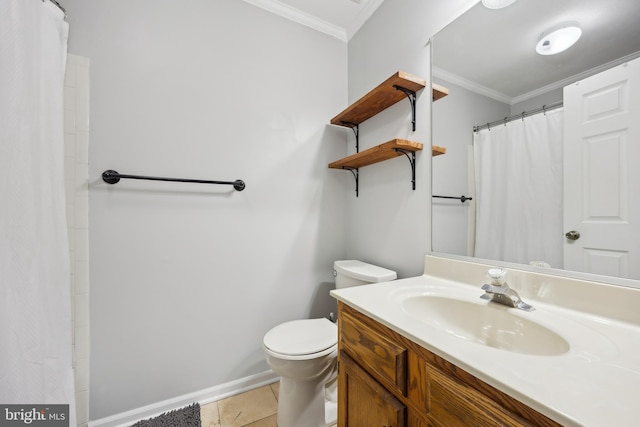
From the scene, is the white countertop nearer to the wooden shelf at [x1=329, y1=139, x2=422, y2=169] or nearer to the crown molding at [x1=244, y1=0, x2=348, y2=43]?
the wooden shelf at [x1=329, y1=139, x2=422, y2=169]

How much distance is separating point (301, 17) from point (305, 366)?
81.7 inches

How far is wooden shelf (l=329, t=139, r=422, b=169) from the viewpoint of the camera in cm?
116

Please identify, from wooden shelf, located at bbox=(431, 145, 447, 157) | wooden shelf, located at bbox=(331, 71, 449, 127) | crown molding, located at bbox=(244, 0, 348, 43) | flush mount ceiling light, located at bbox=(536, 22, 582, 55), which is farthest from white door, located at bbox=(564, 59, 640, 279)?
crown molding, located at bbox=(244, 0, 348, 43)

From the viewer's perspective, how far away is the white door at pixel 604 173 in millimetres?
634

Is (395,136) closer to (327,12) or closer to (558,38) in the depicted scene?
(558,38)

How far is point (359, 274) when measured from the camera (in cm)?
131

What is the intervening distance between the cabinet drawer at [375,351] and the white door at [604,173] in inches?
24.0

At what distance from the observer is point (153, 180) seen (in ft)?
4.08

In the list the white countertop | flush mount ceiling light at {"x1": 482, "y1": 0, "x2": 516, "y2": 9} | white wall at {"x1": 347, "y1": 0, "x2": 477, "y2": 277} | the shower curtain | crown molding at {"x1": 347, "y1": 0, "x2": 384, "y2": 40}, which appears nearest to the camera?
the white countertop

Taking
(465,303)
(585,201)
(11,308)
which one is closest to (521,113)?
(585,201)

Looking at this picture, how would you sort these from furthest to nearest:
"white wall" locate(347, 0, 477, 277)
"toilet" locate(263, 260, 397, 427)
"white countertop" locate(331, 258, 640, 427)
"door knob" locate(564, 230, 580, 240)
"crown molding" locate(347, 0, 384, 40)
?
1. "crown molding" locate(347, 0, 384, 40)
2. "white wall" locate(347, 0, 477, 277)
3. "toilet" locate(263, 260, 397, 427)
4. "door knob" locate(564, 230, 580, 240)
5. "white countertop" locate(331, 258, 640, 427)

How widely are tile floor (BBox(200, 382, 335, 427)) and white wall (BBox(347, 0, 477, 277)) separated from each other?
3.28 ft

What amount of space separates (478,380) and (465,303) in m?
0.42

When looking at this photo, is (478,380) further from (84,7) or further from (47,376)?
(84,7)
